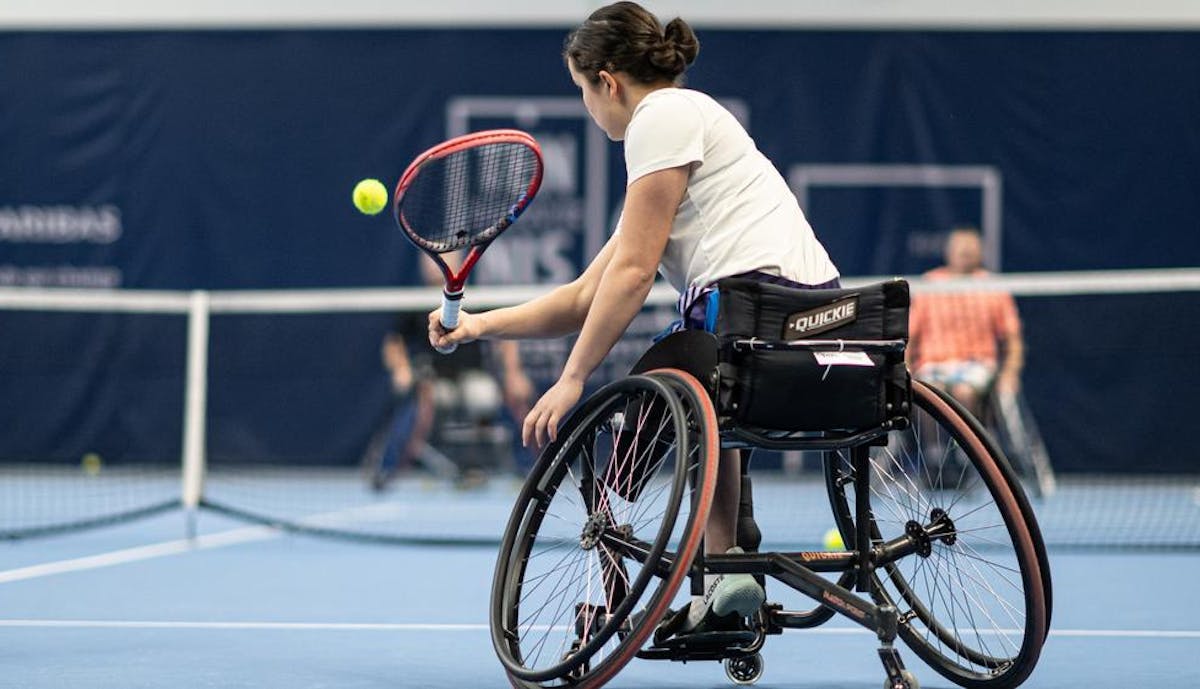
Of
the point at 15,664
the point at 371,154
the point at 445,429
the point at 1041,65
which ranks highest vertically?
the point at 1041,65

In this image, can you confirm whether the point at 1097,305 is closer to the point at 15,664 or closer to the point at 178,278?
the point at 178,278

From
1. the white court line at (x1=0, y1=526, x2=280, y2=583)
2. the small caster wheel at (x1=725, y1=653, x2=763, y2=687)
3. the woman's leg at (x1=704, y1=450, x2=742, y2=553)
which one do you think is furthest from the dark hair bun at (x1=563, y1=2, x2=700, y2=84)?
the white court line at (x1=0, y1=526, x2=280, y2=583)

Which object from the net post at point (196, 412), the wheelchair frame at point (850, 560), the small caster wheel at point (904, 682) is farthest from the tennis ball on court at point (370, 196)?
the net post at point (196, 412)

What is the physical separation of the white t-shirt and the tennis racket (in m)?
0.33

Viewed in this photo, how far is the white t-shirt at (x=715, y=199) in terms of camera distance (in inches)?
111

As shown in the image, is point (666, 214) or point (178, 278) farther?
point (178, 278)

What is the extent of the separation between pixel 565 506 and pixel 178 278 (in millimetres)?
3928

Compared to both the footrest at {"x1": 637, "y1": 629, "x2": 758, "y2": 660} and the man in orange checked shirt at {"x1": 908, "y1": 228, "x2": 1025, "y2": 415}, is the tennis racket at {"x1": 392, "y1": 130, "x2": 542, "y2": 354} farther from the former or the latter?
the man in orange checked shirt at {"x1": 908, "y1": 228, "x2": 1025, "y2": 415}

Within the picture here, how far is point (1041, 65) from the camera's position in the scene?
10.1 m

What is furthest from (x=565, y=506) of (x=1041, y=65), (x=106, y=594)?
(x=1041, y=65)

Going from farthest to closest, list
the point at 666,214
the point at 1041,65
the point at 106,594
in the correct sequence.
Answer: the point at 1041,65 → the point at 106,594 → the point at 666,214

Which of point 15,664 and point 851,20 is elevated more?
point 851,20

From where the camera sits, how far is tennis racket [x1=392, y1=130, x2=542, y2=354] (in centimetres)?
316

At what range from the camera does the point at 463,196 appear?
351 centimetres
